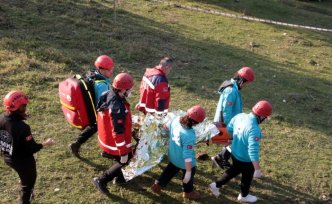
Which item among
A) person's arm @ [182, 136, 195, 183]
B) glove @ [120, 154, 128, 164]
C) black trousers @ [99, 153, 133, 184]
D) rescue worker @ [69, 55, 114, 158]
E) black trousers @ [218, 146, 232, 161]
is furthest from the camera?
black trousers @ [218, 146, 232, 161]

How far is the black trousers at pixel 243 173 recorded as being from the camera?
6262 millimetres

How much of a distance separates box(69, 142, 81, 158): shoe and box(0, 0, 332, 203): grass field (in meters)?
0.11

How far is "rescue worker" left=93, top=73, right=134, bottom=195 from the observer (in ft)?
18.7

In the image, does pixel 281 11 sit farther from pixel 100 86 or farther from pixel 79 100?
pixel 79 100

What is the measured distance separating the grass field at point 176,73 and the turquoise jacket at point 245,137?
860mm

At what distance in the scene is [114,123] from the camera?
571 centimetres

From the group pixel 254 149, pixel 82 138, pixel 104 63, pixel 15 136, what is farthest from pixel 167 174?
pixel 15 136

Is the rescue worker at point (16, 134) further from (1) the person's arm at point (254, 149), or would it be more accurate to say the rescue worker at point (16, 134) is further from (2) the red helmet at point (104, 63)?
(1) the person's arm at point (254, 149)

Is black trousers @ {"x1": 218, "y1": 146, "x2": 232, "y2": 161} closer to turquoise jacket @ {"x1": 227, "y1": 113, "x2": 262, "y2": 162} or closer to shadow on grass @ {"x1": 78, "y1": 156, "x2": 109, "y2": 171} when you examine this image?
turquoise jacket @ {"x1": 227, "y1": 113, "x2": 262, "y2": 162}

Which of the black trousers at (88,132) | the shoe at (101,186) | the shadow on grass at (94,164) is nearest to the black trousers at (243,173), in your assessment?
the shoe at (101,186)

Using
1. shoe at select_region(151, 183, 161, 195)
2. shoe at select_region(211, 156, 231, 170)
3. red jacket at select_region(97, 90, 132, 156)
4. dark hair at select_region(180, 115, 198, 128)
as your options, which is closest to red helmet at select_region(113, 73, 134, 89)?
red jacket at select_region(97, 90, 132, 156)

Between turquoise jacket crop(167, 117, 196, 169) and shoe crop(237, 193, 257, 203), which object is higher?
turquoise jacket crop(167, 117, 196, 169)

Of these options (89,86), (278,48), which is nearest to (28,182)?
(89,86)

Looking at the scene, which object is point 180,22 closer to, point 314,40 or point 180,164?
point 314,40
